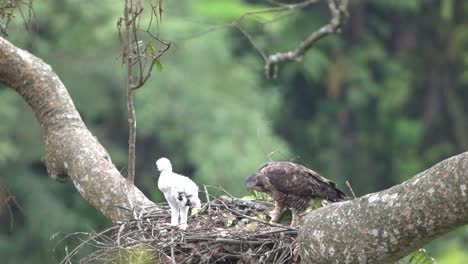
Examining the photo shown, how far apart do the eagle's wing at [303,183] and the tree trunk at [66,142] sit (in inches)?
32.3

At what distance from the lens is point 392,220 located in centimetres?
Result: 611

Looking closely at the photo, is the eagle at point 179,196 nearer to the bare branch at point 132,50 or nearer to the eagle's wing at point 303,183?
the bare branch at point 132,50

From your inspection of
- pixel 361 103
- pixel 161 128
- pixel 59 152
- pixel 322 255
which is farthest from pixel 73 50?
pixel 322 255

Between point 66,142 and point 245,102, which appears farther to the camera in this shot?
point 245,102

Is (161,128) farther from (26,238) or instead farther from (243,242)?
(243,242)

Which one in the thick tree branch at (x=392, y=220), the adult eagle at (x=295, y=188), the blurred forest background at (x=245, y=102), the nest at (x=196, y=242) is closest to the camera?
the thick tree branch at (x=392, y=220)

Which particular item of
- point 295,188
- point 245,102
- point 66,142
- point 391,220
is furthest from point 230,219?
point 245,102

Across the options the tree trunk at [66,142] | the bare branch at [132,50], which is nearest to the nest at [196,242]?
the tree trunk at [66,142]

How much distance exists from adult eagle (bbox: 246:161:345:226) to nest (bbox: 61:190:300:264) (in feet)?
0.66

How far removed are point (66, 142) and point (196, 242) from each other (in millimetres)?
1186

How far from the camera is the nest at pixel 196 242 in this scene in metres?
7.64

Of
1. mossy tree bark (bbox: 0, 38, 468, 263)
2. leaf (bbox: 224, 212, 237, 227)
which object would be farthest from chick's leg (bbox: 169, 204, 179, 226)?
mossy tree bark (bbox: 0, 38, 468, 263)

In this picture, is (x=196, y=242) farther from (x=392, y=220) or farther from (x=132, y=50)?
(x=392, y=220)

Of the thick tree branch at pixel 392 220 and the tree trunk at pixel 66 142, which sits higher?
the tree trunk at pixel 66 142
